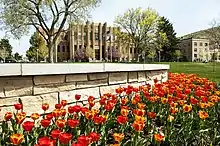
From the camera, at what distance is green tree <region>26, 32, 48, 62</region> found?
5197 centimetres

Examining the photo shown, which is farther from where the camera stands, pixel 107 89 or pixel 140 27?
pixel 140 27

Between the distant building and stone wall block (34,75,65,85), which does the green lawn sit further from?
the distant building

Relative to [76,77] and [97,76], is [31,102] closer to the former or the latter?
[76,77]

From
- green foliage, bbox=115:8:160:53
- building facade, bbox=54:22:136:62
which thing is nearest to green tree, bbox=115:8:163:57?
green foliage, bbox=115:8:160:53

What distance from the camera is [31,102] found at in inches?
125

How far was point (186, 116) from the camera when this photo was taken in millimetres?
3230

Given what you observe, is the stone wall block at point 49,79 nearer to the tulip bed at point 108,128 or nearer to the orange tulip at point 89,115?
the tulip bed at point 108,128

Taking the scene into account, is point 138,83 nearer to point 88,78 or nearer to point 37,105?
point 88,78

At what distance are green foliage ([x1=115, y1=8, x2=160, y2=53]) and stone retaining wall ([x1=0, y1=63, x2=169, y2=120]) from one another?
3282cm

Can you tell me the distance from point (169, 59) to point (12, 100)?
53.8m

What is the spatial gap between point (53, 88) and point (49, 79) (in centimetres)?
13

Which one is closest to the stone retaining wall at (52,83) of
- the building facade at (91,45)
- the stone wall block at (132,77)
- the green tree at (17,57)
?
the stone wall block at (132,77)

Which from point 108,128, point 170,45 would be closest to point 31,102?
point 108,128

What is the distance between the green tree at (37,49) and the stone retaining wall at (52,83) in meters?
47.0
